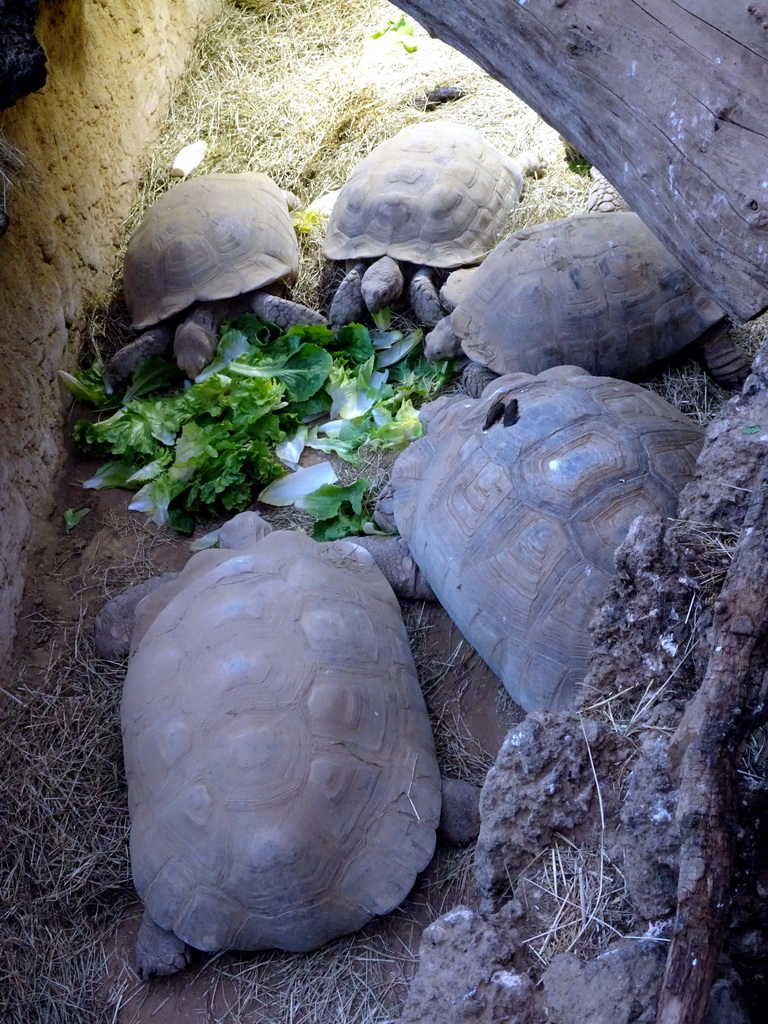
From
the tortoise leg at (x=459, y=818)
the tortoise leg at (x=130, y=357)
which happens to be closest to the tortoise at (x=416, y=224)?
the tortoise leg at (x=130, y=357)

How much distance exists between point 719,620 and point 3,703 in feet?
9.52

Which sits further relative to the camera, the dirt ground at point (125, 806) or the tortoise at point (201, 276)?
the tortoise at point (201, 276)

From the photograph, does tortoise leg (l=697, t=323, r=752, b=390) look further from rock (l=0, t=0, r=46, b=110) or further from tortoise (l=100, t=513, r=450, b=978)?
rock (l=0, t=0, r=46, b=110)

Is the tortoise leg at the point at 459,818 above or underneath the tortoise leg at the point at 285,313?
underneath

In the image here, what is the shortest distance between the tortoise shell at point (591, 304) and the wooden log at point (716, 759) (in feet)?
7.32

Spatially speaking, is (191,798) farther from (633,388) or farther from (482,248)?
(482,248)

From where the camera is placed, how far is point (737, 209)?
2494 millimetres

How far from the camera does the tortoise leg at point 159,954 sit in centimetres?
297

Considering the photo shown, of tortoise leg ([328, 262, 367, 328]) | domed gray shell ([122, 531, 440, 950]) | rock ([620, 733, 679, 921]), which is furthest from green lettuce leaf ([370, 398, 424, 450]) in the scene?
rock ([620, 733, 679, 921])

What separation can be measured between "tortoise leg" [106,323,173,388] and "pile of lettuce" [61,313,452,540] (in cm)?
6

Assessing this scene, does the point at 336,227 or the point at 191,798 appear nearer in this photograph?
the point at 191,798

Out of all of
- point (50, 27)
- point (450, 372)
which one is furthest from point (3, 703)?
point (50, 27)

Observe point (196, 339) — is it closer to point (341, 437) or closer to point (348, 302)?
point (348, 302)

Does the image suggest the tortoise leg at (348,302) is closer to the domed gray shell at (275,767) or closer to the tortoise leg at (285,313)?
the tortoise leg at (285,313)
